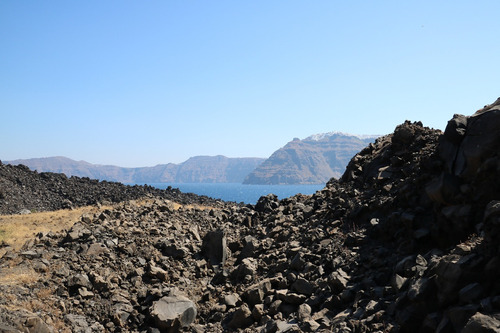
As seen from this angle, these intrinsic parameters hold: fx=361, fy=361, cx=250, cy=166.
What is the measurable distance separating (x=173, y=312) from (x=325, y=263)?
5873mm

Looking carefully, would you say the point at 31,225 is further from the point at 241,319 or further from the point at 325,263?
the point at 325,263

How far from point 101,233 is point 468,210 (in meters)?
16.0

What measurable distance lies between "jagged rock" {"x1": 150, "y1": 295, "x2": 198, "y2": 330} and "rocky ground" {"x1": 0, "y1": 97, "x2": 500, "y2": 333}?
39 millimetres

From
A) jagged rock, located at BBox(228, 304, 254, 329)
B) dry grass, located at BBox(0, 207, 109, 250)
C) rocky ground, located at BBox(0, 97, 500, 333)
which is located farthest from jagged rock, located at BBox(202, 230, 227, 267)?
dry grass, located at BBox(0, 207, 109, 250)

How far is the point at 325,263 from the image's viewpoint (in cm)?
1327

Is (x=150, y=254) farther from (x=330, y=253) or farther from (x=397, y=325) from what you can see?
(x=397, y=325)

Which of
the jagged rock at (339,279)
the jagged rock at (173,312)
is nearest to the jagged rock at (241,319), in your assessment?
the jagged rock at (173,312)

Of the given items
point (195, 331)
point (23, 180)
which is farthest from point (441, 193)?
point (23, 180)

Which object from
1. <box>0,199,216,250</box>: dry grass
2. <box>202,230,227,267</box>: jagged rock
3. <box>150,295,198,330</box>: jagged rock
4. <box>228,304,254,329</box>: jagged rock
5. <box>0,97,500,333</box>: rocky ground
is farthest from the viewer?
<box>0,199,216,250</box>: dry grass

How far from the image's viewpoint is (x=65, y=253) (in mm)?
16094

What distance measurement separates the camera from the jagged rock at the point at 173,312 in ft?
42.7

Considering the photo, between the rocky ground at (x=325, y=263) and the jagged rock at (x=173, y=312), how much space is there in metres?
0.04

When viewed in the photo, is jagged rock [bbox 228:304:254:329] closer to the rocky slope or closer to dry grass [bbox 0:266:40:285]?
dry grass [bbox 0:266:40:285]

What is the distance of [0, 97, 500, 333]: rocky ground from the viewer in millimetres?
8547
